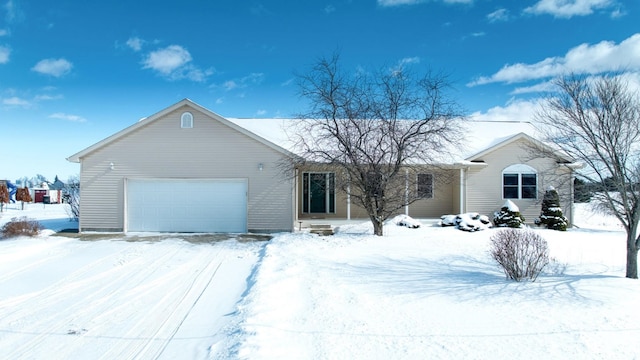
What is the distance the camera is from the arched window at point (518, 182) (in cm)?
1678

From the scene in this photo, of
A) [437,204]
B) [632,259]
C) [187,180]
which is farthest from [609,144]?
[187,180]

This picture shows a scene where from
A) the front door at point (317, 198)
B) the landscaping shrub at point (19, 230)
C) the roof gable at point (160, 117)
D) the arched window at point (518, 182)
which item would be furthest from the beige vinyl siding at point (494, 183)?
the landscaping shrub at point (19, 230)

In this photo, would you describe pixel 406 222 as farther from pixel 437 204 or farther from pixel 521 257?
pixel 521 257

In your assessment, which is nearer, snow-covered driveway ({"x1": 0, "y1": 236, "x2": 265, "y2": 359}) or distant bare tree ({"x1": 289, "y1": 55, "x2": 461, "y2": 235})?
snow-covered driveway ({"x1": 0, "y1": 236, "x2": 265, "y2": 359})

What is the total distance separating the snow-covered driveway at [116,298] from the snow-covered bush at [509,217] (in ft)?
34.3

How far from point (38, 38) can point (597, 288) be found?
19.8 meters

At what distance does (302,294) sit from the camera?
254 inches

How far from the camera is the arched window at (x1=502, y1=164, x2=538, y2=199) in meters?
16.8

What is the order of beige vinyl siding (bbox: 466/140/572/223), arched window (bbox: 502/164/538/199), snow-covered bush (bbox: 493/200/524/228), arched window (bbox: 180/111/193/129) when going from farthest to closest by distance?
arched window (bbox: 502/164/538/199) → beige vinyl siding (bbox: 466/140/572/223) → snow-covered bush (bbox: 493/200/524/228) → arched window (bbox: 180/111/193/129)

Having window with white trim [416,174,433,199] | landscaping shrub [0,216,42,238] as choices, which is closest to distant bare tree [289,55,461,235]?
window with white trim [416,174,433,199]

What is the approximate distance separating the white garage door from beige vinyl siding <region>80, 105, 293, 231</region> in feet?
0.98

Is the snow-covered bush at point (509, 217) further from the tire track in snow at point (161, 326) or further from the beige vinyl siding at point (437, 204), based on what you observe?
the tire track in snow at point (161, 326)

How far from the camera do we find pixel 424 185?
1457cm

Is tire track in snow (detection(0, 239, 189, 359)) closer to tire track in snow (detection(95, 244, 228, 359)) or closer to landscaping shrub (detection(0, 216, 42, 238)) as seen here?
tire track in snow (detection(95, 244, 228, 359))
